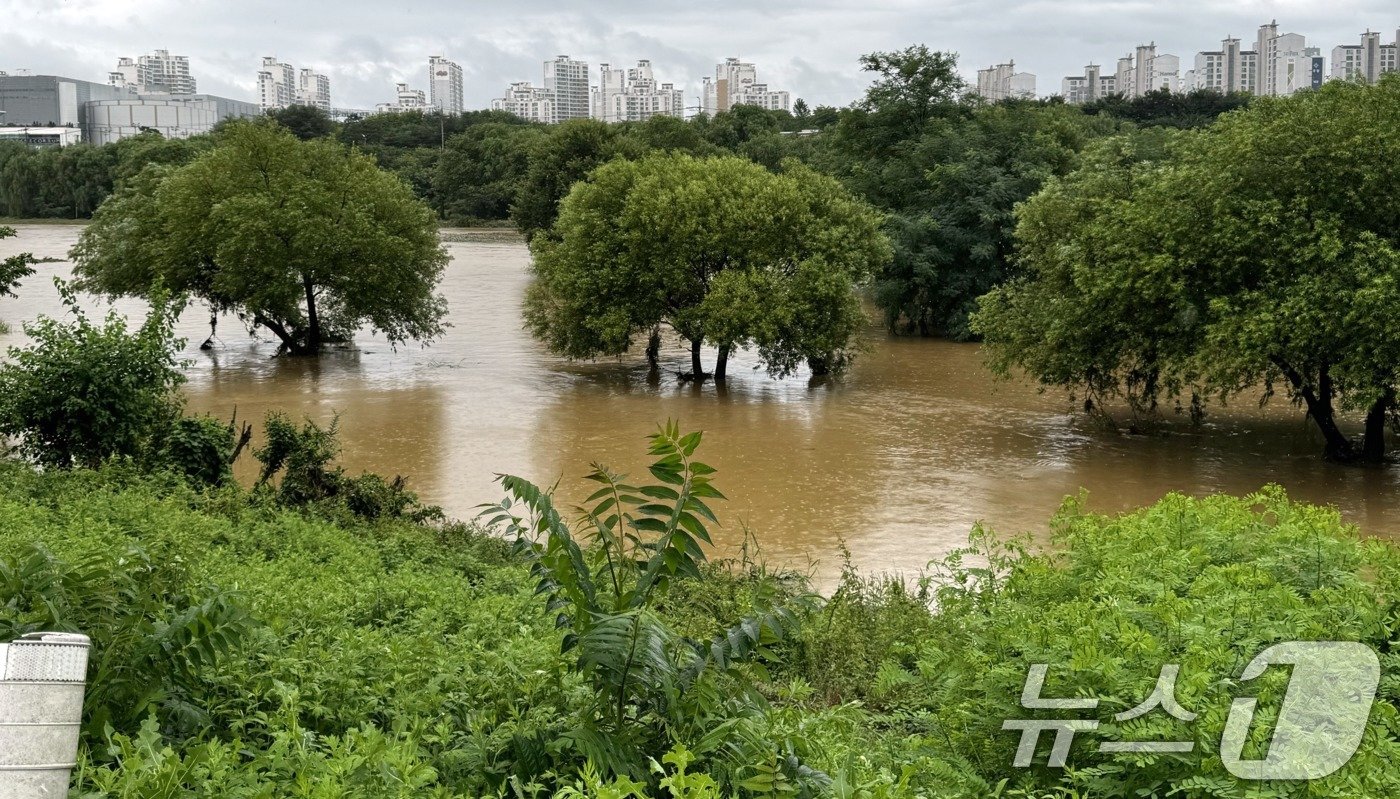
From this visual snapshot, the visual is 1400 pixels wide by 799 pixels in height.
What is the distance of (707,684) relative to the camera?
4.31 m

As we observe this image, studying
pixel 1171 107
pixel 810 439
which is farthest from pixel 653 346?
pixel 1171 107

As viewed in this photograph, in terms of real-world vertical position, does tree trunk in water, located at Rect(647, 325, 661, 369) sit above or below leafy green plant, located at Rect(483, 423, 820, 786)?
below

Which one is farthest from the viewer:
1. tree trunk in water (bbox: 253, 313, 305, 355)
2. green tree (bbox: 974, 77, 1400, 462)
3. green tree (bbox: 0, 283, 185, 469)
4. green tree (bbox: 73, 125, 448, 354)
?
tree trunk in water (bbox: 253, 313, 305, 355)

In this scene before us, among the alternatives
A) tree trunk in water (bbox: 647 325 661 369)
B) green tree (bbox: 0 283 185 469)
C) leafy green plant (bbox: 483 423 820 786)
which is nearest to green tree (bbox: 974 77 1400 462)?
tree trunk in water (bbox: 647 325 661 369)

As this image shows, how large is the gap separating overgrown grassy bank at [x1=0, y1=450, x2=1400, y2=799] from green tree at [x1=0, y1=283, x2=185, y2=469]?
932 cm

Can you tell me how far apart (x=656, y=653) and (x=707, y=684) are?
306 millimetres

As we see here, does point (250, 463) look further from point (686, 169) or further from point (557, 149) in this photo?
point (557, 149)

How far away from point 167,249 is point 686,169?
45.8 feet

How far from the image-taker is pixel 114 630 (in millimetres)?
4477

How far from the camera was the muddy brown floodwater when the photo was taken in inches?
745

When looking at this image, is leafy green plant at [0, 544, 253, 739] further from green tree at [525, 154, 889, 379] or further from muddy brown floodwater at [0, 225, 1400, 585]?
green tree at [525, 154, 889, 379]

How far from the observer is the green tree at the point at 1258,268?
758 inches

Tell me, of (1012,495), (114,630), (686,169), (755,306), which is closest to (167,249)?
(686,169)

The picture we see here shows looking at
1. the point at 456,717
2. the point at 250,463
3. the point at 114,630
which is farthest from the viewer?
the point at 250,463
